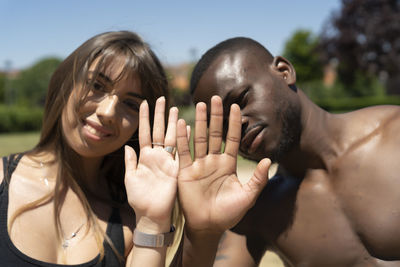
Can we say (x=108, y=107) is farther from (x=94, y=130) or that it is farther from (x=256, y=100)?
(x=256, y=100)

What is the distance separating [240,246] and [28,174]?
1258 mm

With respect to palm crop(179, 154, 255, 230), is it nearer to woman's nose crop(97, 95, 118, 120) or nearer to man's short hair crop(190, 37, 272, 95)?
woman's nose crop(97, 95, 118, 120)

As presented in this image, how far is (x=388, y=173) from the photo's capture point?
2023mm

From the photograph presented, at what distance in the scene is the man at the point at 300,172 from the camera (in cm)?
197

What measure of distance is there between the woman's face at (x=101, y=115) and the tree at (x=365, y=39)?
956 inches

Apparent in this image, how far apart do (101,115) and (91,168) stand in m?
0.49

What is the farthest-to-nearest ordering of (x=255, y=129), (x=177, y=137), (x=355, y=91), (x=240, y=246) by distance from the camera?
(x=355, y=91) < (x=240, y=246) < (x=255, y=129) < (x=177, y=137)

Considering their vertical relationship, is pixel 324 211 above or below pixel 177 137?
below

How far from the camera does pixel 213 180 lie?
1874 mm

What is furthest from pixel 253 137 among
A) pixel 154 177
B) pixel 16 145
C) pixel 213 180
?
pixel 16 145

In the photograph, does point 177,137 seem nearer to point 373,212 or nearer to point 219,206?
point 219,206

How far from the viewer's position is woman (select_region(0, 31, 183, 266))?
181cm

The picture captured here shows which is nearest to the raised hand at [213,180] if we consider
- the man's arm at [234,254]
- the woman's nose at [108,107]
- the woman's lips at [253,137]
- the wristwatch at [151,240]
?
the wristwatch at [151,240]

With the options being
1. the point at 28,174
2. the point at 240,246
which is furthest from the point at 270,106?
the point at 28,174
